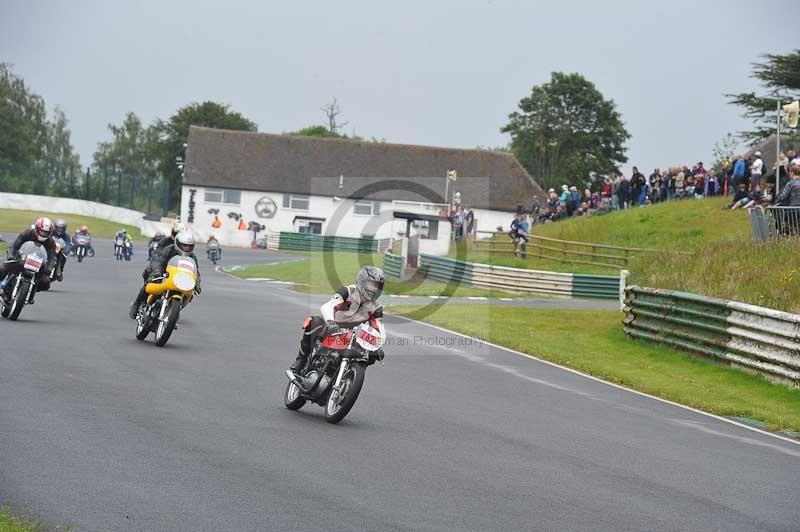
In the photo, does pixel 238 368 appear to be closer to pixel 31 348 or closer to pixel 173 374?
pixel 173 374

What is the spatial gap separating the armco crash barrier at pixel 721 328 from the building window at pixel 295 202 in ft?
214

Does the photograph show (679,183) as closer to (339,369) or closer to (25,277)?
(25,277)

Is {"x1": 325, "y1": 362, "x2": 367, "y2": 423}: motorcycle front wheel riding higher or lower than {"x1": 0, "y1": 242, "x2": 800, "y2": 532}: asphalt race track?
higher

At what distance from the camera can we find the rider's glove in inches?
422

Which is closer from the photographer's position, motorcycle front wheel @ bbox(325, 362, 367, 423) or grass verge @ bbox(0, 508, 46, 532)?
grass verge @ bbox(0, 508, 46, 532)

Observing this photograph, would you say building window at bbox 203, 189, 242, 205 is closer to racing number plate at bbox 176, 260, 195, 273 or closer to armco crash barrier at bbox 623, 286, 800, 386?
armco crash barrier at bbox 623, 286, 800, 386

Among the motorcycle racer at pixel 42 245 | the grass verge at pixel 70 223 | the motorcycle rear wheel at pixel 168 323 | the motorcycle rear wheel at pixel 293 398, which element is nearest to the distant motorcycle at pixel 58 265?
the motorcycle racer at pixel 42 245

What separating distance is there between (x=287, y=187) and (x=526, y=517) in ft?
267

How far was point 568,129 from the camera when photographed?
313ft

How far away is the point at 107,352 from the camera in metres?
14.5

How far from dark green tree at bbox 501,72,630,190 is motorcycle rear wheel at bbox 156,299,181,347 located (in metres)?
79.9

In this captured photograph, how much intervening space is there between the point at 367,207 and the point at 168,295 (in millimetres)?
73890

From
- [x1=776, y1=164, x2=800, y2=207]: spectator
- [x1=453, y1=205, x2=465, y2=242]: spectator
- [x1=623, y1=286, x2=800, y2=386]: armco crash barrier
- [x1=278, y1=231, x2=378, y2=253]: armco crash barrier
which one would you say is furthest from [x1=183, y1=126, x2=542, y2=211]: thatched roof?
[x1=776, y1=164, x2=800, y2=207]: spectator

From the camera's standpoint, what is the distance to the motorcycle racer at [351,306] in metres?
10.7
